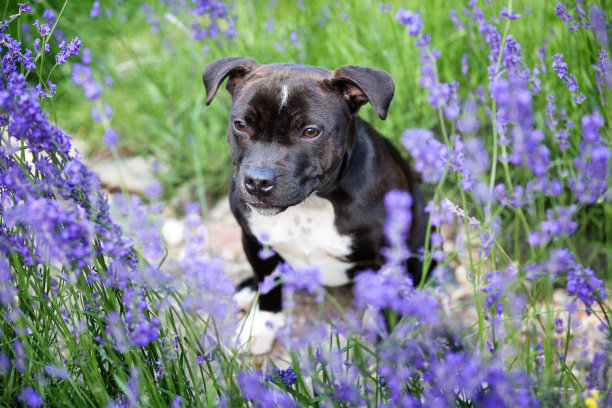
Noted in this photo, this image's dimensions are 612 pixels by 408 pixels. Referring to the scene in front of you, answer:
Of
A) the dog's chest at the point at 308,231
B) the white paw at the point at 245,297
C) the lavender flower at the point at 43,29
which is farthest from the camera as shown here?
the white paw at the point at 245,297

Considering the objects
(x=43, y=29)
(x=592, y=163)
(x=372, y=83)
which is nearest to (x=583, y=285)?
(x=592, y=163)

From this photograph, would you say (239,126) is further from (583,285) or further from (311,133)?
(583,285)

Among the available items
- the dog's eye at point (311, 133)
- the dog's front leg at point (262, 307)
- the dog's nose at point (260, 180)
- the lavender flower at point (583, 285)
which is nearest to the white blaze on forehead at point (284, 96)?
the dog's eye at point (311, 133)

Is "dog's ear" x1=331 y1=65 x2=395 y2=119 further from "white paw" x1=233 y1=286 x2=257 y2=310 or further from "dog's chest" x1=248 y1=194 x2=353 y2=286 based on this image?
"white paw" x1=233 y1=286 x2=257 y2=310

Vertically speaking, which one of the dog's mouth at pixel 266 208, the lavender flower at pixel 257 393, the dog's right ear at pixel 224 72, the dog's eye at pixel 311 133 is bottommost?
the lavender flower at pixel 257 393

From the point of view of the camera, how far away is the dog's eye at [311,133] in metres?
2.77

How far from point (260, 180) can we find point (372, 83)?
683 mm

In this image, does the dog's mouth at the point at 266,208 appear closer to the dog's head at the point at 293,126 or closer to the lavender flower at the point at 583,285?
the dog's head at the point at 293,126

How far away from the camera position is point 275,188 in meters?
2.60

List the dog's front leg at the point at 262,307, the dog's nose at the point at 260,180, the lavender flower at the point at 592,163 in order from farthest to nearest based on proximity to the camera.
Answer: the dog's front leg at the point at 262,307 < the dog's nose at the point at 260,180 < the lavender flower at the point at 592,163

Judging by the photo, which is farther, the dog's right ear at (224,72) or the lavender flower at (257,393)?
the dog's right ear at (224,72)

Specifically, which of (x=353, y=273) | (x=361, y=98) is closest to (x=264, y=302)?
(x=353, y=273)

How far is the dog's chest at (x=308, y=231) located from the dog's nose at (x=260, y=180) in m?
0.45

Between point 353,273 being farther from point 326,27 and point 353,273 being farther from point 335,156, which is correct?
point 326,27
